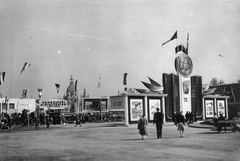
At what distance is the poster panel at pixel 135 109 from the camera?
30.0 metres

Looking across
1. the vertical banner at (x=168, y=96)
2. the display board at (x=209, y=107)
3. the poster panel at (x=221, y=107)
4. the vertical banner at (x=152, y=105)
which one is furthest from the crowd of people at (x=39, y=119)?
the poster panel at (x=221, y=107)

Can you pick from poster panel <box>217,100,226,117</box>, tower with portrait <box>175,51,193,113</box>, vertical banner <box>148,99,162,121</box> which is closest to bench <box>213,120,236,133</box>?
vertical banner <box>148,99,162,121</box>

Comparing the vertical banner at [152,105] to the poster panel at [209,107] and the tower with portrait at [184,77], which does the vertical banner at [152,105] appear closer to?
the tower with portrait at [184,77]

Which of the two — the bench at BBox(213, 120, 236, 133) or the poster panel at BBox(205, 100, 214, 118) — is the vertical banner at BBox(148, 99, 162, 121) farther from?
the bench at BBox(213, 120, 236, 133)

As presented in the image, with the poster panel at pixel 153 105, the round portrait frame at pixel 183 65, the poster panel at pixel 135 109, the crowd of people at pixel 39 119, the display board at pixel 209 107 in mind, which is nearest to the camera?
the crowd of people at pixel 39 119

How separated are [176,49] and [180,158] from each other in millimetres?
26372

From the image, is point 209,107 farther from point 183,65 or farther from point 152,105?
point 152,105

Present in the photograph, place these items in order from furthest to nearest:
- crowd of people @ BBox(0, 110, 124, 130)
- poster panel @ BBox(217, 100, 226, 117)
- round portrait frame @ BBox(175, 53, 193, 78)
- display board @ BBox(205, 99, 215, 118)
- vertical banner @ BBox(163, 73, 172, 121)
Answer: poster panel @ BBox(217, 100, 226, 117)
display board @ BBox(205, 99, 215, 118)
round portrait frame @ BBox(175, 53, 193, 78)
vertical banner @ BBox(163, 73, 172, 121)
crowd of people @ BBox(0, 110, 124, 130)

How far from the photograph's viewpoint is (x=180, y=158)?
883 cm

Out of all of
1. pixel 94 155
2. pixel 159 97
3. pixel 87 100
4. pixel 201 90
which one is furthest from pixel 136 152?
pixel 87 100

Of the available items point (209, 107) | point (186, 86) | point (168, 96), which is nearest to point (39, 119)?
point (168, 96)

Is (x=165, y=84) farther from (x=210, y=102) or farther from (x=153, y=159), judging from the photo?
(x=153, y=159)

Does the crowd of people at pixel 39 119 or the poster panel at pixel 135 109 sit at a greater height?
the poster panel at pixel 135 109

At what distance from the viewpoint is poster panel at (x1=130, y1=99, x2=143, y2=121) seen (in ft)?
98.4
